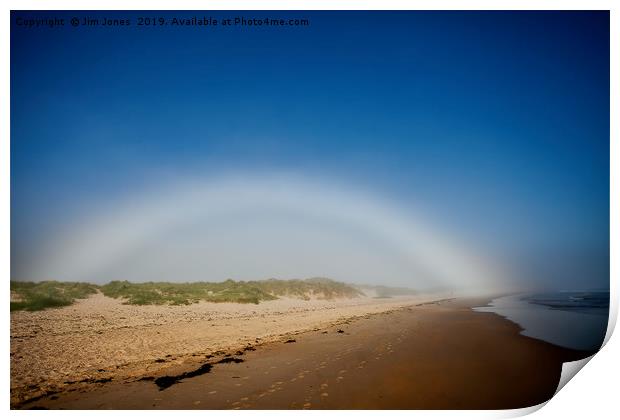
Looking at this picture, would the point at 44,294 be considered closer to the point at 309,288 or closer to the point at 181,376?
the point at 181,376

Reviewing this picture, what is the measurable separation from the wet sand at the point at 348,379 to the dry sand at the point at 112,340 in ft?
1.61

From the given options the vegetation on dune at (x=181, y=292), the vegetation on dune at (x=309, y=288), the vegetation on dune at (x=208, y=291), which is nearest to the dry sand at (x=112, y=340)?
the vegetation on dune at (x=181, y=292)

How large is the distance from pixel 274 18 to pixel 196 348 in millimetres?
7971

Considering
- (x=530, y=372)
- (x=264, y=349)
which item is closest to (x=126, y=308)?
(x=264, y=349)

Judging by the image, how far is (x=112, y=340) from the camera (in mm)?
9367

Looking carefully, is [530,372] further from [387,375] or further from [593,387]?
[387,375]

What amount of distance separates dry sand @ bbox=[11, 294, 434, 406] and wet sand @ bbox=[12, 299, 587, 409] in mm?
491

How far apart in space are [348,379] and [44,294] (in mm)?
15658

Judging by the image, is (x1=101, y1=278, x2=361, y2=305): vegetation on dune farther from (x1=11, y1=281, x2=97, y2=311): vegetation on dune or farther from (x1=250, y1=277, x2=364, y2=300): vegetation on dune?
(x1=11, y1=281, x2=97, y2=311): vegetation on dune

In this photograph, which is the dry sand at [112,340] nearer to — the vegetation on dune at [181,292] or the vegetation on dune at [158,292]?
the vegetation on dune at [158,292]

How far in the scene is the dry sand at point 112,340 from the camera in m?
6.71
